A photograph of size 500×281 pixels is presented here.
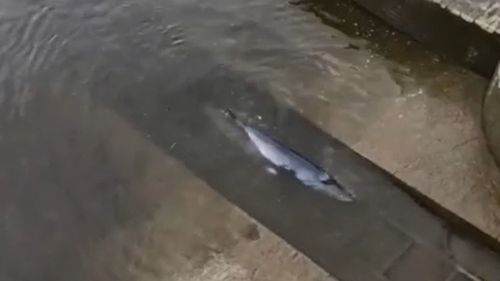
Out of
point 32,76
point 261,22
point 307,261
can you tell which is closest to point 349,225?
point 307,261

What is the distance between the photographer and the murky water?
1775 mm

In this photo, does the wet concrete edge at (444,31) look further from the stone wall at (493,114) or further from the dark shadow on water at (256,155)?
the dark shadow on water at (256,155)

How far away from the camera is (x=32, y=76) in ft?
6.51

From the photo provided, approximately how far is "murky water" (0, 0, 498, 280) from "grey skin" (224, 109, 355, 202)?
2cm

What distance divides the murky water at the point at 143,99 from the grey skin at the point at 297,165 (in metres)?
0.02

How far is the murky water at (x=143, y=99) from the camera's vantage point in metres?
1.78

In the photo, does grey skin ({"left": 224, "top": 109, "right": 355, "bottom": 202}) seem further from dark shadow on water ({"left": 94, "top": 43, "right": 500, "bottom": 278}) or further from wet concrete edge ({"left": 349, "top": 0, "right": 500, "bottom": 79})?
wet concrete edge ({"left": 349, "top": 0, "right": 500, "bottom": 79})

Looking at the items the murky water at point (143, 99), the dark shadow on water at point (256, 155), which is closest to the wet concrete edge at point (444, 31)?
the murky water at point (143, 99)

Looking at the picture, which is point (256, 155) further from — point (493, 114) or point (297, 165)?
point (493, 114)

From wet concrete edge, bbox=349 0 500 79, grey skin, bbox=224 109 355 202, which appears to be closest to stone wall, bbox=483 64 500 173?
wet concrete edge, bbox=349 0 500 79

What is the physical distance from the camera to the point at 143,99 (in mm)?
1955

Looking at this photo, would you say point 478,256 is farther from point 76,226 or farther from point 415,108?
point 76,226

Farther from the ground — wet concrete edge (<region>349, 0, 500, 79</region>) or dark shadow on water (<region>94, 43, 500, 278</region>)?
wet concrete edge (<region>349, 0, 500, 79</region>)

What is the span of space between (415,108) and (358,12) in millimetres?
296
